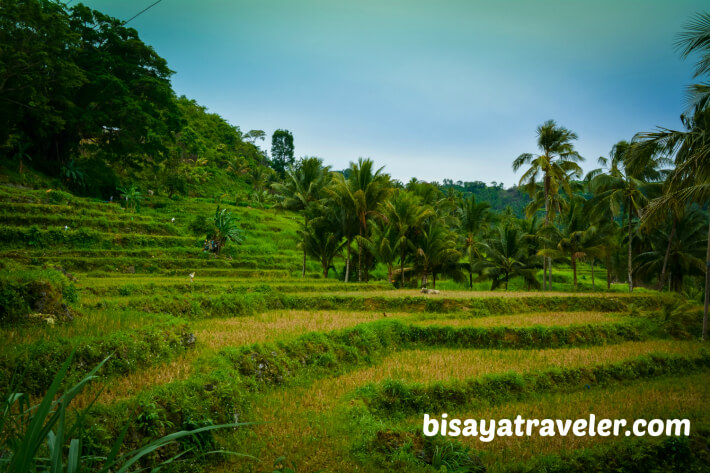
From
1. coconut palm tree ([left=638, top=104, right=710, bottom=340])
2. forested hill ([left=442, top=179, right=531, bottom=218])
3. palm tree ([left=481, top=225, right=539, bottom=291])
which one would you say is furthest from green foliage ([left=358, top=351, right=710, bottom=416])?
forested hill ([left=442, top=179, right=531, bottom=218])

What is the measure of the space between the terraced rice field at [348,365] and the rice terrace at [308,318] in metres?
0.04

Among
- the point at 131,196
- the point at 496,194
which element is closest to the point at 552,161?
the point at 131,196

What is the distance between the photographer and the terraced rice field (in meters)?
4.15

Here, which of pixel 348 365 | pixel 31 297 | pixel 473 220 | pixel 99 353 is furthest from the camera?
pixel 473 220

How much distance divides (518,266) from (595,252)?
4.14 m

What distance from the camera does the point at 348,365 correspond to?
290 inches

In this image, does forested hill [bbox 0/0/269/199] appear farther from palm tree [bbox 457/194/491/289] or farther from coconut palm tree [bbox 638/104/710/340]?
coconut palm tree [bbox 638/104/710/340]

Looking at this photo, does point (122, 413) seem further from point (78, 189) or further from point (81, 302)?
point (78, 189)

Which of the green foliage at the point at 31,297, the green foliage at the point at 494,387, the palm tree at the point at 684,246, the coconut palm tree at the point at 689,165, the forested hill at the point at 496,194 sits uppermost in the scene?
the forested hill at the point at 496,194

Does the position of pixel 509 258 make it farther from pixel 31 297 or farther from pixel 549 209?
pixel 31 297

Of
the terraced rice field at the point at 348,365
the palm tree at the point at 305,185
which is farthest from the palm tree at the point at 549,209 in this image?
the palm tree at the point at 305,185

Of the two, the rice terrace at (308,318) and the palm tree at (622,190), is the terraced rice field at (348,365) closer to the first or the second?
the rice terrace at (308,318)

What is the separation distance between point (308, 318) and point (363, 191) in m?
10.2

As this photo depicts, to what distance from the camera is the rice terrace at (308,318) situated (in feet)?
13.3
